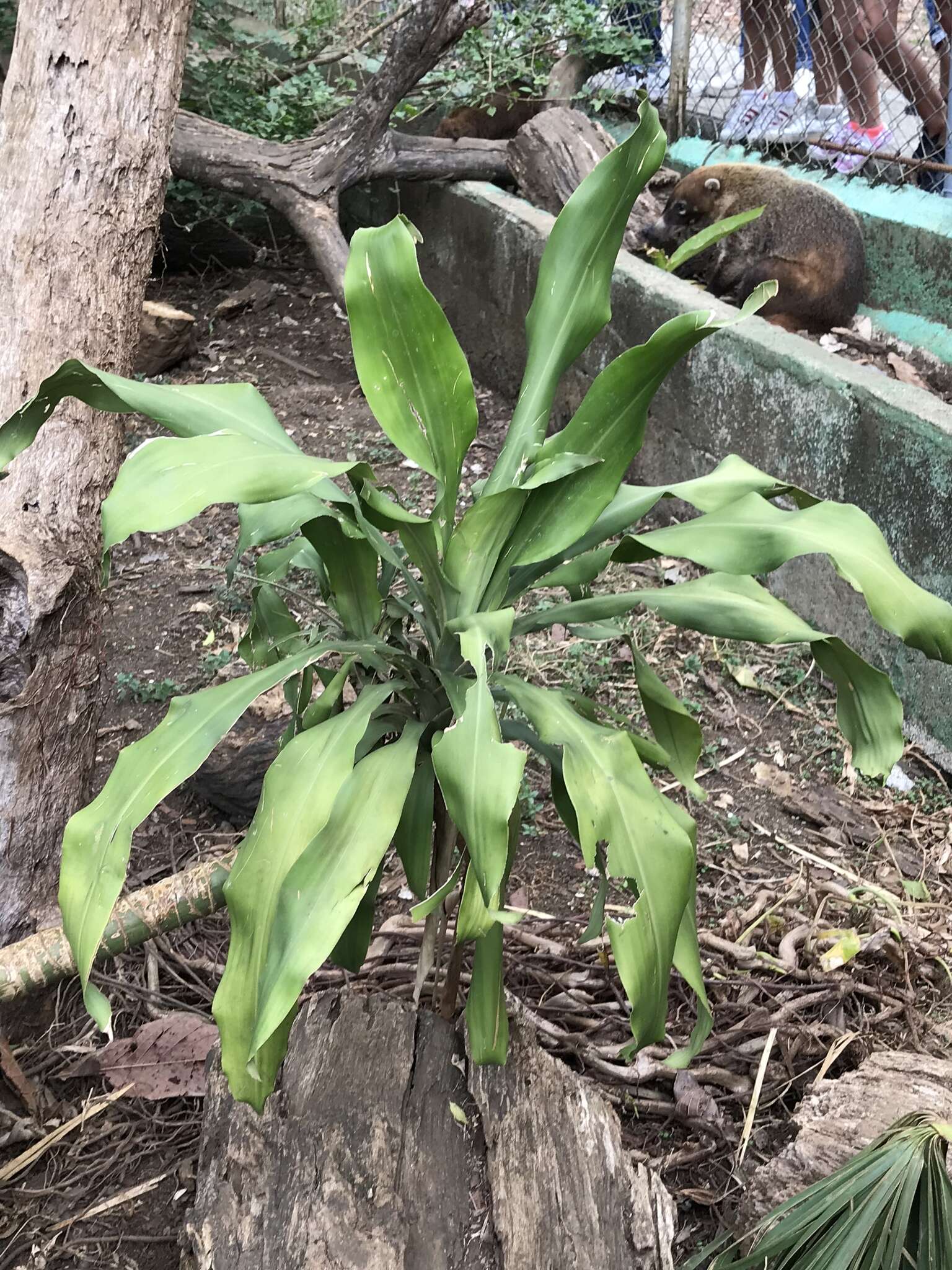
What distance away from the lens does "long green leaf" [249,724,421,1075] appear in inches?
50.3

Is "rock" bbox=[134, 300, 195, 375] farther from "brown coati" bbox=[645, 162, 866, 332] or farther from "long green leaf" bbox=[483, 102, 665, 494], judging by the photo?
"long green leaf" bbox=[483, 102, 665, 494]

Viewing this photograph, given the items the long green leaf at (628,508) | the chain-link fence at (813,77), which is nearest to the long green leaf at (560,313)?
the long green leaf at (628,508)

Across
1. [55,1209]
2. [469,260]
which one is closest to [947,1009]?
[55,1209]

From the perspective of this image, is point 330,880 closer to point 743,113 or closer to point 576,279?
point 576,279

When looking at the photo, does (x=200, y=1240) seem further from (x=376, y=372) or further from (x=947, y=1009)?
(x=947, y=1009)

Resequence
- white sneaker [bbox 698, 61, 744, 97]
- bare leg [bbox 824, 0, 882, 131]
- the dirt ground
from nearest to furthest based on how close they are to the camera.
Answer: the dirt ground < bare leg [bbox 824, 0, 882, 131] < white sneaker [bbox 698, 61, 744, 97]

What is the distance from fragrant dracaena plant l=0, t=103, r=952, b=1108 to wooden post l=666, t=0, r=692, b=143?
4457 millimetres

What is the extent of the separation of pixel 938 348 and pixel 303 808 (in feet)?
13.0

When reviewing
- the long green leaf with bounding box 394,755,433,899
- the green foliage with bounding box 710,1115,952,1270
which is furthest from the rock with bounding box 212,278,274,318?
the green foliage with bounding box 710,1115,952,1270

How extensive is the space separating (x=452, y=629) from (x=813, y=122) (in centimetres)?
489

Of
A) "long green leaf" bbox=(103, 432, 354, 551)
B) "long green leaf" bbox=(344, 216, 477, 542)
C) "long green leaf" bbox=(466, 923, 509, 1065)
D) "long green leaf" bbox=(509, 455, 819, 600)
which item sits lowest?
"long green leaf" bbox=(466, 923, 509, 1065)

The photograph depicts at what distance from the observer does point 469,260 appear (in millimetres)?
5402

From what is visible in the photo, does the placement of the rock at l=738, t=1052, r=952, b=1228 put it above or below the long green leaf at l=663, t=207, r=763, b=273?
below

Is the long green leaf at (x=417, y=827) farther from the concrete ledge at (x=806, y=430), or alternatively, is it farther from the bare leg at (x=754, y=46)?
the bare leg at (x=754, y=46)
